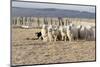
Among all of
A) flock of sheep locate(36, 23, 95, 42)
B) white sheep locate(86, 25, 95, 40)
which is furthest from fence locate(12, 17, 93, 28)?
white sheep locate(86, 25, 95, 40)

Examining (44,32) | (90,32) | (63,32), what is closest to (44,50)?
(44,32)

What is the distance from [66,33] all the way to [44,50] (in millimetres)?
378

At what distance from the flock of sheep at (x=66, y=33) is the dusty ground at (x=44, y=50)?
0.19ft

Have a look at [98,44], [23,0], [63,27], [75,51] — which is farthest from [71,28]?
[23,0]

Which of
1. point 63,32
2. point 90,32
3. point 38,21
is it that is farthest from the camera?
point 90,32

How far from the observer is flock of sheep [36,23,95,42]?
8.71 feet

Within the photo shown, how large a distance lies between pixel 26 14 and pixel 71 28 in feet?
2.10

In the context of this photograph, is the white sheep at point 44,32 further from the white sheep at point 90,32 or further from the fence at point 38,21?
the white sheep at point 90,32

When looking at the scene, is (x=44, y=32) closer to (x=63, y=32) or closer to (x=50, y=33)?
(x=50, y=33)

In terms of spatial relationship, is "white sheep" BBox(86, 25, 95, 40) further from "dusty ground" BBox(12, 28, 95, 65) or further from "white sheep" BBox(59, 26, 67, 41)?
"white sheep" BBox(59, 26, 67, 41)

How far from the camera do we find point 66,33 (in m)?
2.76

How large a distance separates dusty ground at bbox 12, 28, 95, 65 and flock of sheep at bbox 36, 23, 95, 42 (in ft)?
0.19

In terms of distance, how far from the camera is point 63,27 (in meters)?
2.74

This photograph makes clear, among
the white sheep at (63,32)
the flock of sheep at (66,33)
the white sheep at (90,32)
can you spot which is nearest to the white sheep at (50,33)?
the flock of sheep at (66,33)
